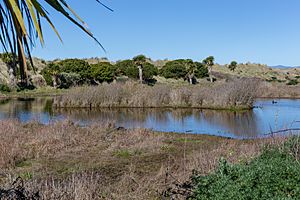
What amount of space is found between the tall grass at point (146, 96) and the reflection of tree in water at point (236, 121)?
3.67m

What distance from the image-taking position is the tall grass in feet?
111

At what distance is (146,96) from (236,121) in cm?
1246

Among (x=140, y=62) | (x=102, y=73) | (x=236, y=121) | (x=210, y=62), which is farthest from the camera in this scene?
(x=210, y=62)

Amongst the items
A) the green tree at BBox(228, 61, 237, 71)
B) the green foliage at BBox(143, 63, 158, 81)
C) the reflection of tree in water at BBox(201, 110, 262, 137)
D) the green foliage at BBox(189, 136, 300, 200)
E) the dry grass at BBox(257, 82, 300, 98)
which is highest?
the green tree at BBox(228, 61, 237, 71)

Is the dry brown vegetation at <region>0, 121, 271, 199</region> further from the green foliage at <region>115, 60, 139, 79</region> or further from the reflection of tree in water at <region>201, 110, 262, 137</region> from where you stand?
the green foliage at <region>115, 60, 139, 79</region>

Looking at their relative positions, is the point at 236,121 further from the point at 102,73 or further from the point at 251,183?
the point at 102,73

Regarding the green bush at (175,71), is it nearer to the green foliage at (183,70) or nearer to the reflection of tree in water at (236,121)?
the green foliage at (183,70)

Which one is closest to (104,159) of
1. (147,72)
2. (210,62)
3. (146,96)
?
(146,96)

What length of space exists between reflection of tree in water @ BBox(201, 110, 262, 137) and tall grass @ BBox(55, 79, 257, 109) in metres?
3.67

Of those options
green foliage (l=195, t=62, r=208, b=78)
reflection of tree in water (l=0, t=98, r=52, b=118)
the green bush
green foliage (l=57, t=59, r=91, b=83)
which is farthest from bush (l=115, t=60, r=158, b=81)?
reflection of tree in water (l=0, t=98, r=52, b=118)

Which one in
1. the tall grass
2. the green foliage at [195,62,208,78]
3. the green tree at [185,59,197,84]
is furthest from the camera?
the green foliage at [195,62,208,78]

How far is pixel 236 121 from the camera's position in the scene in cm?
2500

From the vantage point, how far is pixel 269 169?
487 centimetres

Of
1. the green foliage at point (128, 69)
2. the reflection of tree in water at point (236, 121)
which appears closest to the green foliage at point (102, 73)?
the green foliage at point (128, 69)
